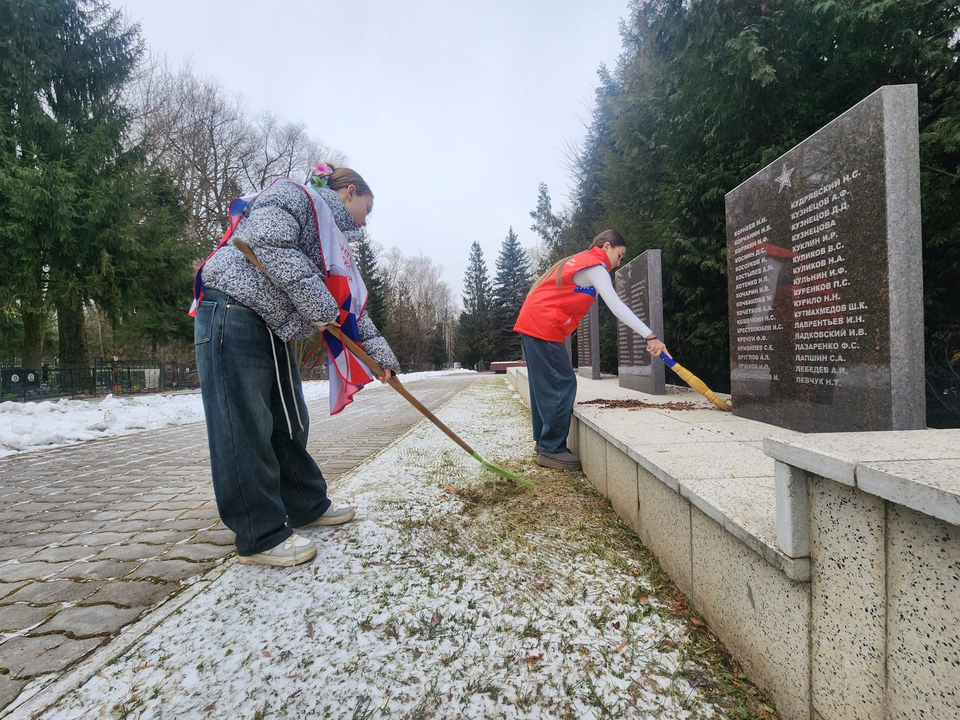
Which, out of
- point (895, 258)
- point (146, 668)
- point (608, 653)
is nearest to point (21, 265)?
point (146, 668)

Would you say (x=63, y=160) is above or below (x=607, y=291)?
above

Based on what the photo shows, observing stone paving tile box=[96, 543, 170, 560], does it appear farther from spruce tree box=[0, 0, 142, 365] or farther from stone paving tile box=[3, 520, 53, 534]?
spruce tree box=[0, 0, 142, 365]

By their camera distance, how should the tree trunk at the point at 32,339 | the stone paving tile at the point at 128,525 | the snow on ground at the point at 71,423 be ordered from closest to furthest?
1. the stone paving tile at the point at 128,525
2. the snow on ground at the point at 71,423
3. the tree trunk at the point at 32,339

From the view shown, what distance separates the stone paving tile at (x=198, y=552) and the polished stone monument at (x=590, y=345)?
25.4 feet

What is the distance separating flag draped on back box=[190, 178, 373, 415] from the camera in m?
1.97

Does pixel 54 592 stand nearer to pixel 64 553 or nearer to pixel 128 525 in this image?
pixel 64 553

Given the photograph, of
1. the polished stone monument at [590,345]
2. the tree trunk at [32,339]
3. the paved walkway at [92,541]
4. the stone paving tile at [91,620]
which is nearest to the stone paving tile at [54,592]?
the paved walkway at [92,541]

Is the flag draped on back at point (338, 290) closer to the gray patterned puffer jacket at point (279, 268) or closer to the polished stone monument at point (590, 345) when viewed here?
Answer: the gray patterned puffer jacket at point (279, 268)

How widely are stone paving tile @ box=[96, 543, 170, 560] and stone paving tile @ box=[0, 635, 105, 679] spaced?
62 cm

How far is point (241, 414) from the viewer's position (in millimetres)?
1799

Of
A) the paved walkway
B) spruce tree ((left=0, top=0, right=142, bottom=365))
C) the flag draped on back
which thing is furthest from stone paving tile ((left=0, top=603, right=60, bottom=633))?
spruce tree ((left=0, top=0, right=142, bottom=365))

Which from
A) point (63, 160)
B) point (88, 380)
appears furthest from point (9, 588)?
point (88, 380)

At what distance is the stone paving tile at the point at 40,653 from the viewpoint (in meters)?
1.32

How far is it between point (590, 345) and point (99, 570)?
992 cm
